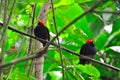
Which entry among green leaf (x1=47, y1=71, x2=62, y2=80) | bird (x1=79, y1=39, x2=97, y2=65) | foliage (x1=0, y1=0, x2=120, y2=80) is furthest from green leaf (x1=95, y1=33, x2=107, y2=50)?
green leaf (x1=47, y1=71, x2=62, y2=80)

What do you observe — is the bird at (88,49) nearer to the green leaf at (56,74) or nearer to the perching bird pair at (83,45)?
the perching bird pair at (83,45)

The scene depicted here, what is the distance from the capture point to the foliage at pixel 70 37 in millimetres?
1455

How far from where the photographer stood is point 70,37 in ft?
6.40

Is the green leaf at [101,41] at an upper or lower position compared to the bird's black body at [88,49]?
upper

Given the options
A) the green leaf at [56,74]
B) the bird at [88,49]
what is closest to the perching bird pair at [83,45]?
the bird at [88,49]

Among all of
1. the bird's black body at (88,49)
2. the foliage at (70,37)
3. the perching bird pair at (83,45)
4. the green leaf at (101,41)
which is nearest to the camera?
the foliage at (70,37)

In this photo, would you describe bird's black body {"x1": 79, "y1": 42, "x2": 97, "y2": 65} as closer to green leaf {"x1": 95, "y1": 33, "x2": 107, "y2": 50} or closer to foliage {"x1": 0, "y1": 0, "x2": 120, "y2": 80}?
foliage {"x1": 0, "y1": 0, "x2": 120, "y2": 80}

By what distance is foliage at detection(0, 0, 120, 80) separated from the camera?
146 centimetres

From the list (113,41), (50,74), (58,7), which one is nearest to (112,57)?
(113,41)

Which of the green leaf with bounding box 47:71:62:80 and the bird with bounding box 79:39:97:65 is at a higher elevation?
the bird with bounding box 79:39:97:65

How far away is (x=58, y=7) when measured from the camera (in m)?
1.47

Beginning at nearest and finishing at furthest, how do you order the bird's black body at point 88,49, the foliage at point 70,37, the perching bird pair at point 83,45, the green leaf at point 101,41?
1. the foliage at point 70,37
2. the perching bird pair at point 83,45
3. the bird's black body at point 88,49
4. the green leaf at point 101,41

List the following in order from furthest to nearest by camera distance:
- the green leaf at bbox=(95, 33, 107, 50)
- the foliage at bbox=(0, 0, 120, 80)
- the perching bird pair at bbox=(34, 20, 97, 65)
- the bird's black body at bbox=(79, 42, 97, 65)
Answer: the green leaf at bbox=(95, 33, 107, 50) < the bird's black body at bbox=(79, 42, 97, 65) < the perching bird pair at bbox=(34, 20, 97, 65) < the foliage at bbox=(0, 0, 120, 80)

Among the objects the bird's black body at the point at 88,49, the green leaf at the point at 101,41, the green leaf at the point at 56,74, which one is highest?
the green leaf at the point at 101,41
